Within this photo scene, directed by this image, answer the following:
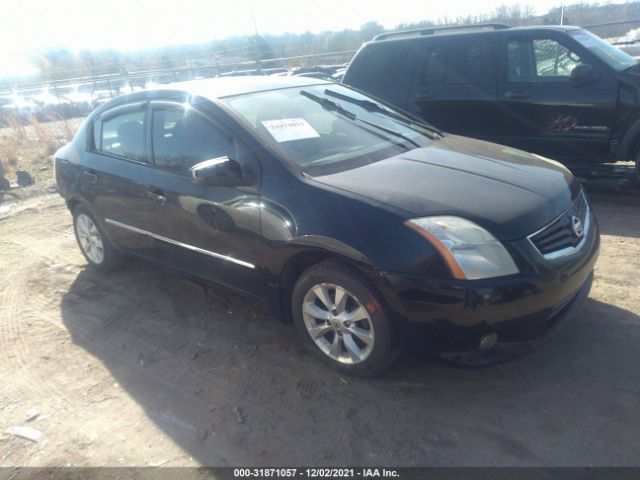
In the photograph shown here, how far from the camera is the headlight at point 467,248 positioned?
2613mm

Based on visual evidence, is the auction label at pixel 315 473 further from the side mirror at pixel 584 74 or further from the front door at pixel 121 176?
the side mirror at pixel 584 74

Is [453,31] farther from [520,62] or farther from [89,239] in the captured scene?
[89,239]

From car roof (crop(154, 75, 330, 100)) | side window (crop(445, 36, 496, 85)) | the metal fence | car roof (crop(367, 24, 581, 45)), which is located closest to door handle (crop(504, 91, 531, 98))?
side window (crop(445, 36, 496, 85))

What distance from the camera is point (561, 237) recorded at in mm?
2918

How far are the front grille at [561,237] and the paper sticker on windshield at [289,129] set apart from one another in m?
1.59

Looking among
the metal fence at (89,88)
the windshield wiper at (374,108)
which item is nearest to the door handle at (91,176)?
the windshield wiper at (374,108)

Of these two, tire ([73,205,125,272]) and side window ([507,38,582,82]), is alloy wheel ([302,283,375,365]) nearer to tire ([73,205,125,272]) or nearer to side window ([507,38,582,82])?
tire ([73,205,125,272])

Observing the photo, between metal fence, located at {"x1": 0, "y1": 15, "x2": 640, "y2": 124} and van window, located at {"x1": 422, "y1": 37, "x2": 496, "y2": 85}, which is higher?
van window, located at {"x1": 422, "y1": 37, "x2": 496, "y2": 85}

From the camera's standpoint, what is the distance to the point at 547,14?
18.6m

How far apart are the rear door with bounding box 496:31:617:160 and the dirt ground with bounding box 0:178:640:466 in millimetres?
1916

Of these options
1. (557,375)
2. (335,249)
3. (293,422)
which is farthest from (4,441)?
(557,375)

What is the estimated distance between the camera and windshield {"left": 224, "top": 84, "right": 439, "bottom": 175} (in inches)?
132

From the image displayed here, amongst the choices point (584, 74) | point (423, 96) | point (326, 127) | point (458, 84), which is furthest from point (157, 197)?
point (584, 74)

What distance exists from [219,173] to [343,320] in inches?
45.6
